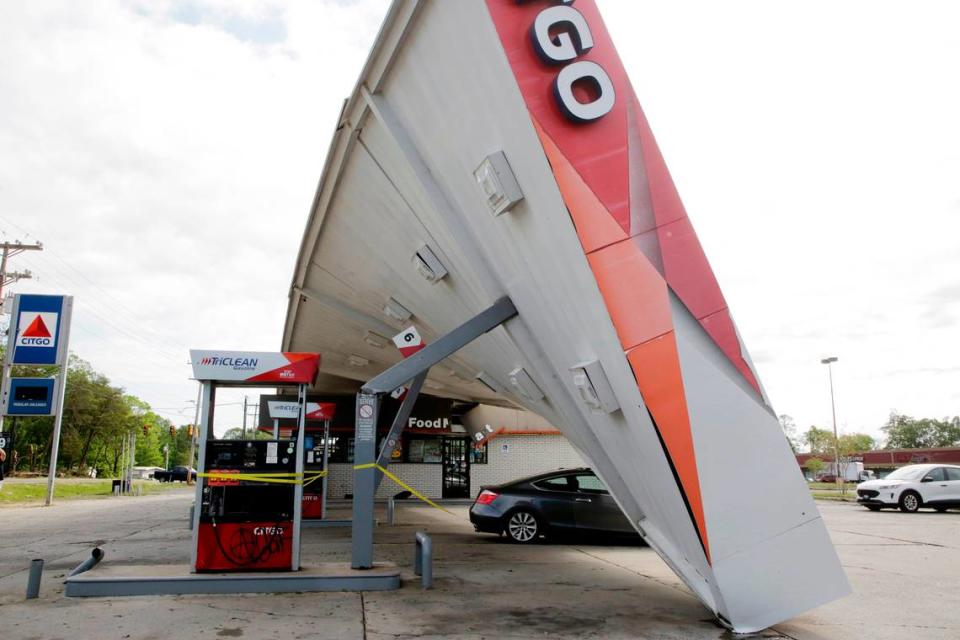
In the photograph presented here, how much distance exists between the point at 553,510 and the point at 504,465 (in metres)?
13.9

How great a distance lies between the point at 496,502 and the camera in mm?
12312

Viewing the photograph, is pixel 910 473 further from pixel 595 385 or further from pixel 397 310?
pixel 595 385

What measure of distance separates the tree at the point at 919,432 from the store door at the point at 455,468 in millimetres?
113344

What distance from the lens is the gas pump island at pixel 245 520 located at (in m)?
7.26

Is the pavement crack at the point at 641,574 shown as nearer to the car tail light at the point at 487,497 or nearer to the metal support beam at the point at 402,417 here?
the car tail light at the point at 487,497

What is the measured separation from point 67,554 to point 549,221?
31.1 feet

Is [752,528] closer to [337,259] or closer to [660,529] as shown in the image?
[660,529]

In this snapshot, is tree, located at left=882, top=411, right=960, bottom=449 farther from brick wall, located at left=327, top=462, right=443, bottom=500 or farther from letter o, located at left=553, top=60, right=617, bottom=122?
letter o, located at left=553, top=60, right=617, bottom=122

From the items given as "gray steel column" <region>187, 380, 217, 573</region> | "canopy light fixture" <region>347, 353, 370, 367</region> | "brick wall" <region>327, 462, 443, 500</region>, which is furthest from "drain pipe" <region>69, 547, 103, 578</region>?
"brick wall" <region>327, 462, 443, 500</region>

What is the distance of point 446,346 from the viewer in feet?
24.8

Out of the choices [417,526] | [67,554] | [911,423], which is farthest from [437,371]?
[911,423]

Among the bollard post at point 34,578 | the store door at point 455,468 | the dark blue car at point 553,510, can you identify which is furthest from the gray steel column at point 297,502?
the store door at point 455,468

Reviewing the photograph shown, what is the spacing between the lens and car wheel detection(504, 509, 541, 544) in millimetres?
12156

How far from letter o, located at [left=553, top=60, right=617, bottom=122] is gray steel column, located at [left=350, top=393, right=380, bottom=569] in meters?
3.76
